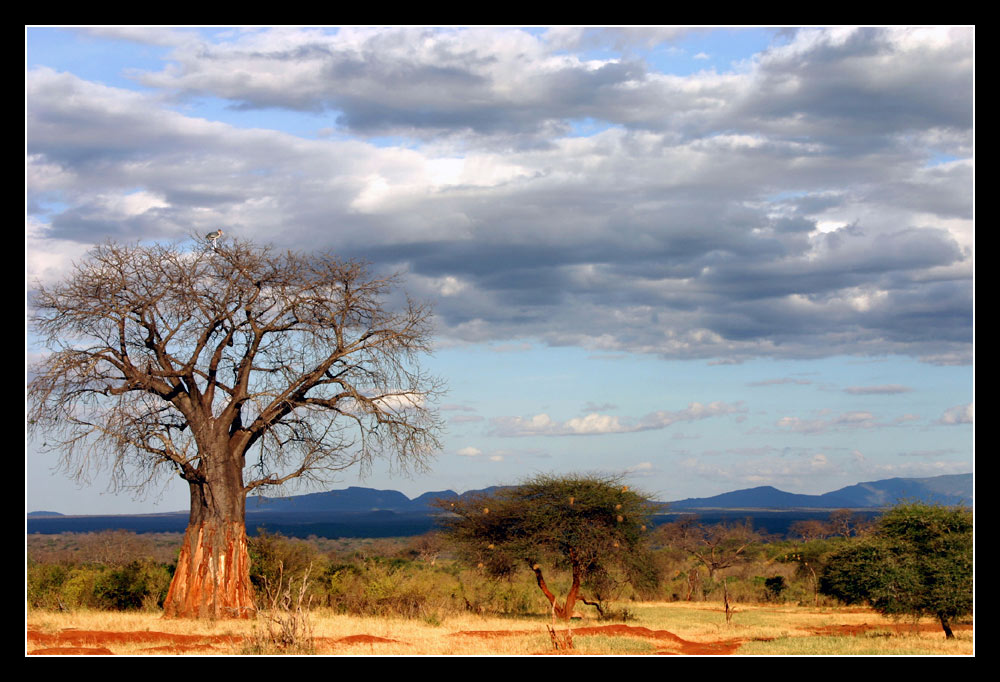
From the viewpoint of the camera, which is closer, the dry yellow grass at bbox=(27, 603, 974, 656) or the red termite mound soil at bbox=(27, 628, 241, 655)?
the red termite mound soil at bbox=(27, 628, 241, 655)

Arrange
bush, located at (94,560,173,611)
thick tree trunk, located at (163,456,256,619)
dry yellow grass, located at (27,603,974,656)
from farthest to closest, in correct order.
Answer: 1. bush, located at (94,560,173,611)
2. thick tree trunk, located at (163,456,256,619)
3. dry yellow grass, located at (27,603,974,656)

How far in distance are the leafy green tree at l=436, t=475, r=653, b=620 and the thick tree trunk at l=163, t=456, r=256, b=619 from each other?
24.6ft

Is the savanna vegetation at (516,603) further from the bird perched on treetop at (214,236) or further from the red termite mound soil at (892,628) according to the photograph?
the bird perched on treetop at (214,236)

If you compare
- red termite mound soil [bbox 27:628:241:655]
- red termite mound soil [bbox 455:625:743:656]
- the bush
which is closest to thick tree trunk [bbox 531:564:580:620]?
red termite mound soil [bbox 455:625:743:656]

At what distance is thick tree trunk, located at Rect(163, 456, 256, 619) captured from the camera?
2016cm

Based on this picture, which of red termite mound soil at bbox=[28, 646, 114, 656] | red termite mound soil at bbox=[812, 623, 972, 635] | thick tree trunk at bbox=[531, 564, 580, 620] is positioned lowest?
red termite mound soil at bbox=[812, 623, 972, 635]

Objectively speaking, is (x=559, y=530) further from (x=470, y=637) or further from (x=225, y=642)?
(x=225, y=642)

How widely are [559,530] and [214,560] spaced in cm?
936

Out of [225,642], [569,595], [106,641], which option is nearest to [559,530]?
[569,595]

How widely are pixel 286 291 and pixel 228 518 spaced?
5.27m

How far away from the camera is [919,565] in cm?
2170

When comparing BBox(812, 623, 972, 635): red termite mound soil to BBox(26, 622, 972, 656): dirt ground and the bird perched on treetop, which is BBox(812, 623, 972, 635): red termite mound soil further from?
the bird perched on treetop
